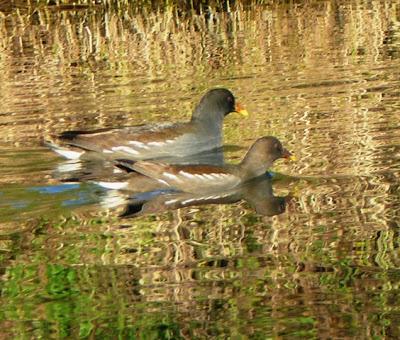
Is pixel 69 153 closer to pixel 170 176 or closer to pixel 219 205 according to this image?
pixel 170 176

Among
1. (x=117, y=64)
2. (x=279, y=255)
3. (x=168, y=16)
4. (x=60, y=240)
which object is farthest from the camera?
(x=168, y=16)

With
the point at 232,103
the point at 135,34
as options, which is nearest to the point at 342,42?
the point at 135,34

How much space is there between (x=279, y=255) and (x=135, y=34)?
485 inches

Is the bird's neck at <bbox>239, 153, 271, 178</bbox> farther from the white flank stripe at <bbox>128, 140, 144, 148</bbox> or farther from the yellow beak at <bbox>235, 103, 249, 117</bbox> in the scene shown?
the yellow beak at <bbox>235, 103, 249, 117</bbox>

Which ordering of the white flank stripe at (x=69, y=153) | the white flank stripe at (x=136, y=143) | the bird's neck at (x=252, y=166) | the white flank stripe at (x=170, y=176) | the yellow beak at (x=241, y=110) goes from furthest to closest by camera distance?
the yellow beak at (x=241, y=110) → the white flank stripe at (x=136, y=143) → the white flank stripe at (x=69, y=153) → the bird's neck at (x=252, y=166) → the white flank stripe at (x=170, y=176)

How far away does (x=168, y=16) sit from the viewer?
21188 mm

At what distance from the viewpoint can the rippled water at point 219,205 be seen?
6.66 m

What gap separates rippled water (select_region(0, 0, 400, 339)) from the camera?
262 inches

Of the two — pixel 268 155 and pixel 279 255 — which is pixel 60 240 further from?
pixel 268 155

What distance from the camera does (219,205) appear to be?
961 cm

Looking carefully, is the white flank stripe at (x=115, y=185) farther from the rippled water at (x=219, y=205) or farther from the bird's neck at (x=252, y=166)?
the bird's neck at (x=252, y=166)

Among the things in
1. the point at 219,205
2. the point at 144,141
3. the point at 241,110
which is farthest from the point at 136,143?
the point at 219,205

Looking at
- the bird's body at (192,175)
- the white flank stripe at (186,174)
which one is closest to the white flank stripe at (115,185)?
the bird's body at (192,175)

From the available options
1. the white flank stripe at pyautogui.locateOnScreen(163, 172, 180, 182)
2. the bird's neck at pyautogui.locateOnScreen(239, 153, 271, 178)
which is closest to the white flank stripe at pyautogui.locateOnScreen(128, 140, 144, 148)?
the bird's neck at pyautogui.locateOnScreen(239, 153, 271, 178)
